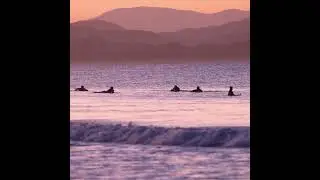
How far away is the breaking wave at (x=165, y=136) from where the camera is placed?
49.8 ft

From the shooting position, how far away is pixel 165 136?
16.6m

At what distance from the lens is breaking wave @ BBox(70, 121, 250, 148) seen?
1517 centimetres
